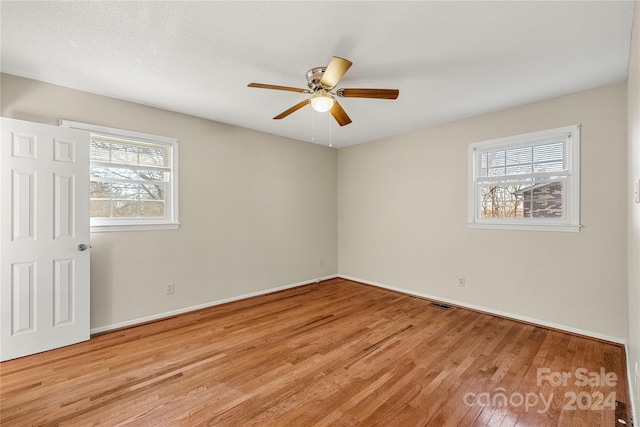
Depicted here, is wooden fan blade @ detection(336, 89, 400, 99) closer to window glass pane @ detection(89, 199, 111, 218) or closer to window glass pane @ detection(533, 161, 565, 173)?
window glass pane @ detection(533, 161, 565, 173)

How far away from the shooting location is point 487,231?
3.54m

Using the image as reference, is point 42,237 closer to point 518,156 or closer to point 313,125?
point 313,125

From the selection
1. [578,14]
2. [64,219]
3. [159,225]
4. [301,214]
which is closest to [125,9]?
[64,219]

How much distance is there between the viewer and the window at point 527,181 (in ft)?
9.73

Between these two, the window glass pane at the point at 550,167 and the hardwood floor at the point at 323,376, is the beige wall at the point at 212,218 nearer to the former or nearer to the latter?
the hardwood floor at the point at 323,376

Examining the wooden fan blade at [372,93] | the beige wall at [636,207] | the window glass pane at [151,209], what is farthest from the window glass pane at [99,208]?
the beige wall at [636,207]

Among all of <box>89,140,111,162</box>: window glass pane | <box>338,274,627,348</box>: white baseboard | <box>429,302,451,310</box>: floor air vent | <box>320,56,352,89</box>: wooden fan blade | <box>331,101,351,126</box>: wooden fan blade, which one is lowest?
<box>429,302,451,310</box>: floor air vent

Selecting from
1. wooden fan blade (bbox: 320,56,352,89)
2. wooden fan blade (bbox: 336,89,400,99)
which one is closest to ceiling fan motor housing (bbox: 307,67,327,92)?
wooden fan blade (bbox: 320,56,352,89)

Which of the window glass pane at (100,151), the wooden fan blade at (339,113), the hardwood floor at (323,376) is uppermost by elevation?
the wooden fan blade at (339,113)

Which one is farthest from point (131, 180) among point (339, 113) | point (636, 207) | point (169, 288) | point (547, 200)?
point (547, 200)

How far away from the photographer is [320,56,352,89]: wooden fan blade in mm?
1878

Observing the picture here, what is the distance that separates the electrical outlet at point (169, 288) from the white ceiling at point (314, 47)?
222 cm

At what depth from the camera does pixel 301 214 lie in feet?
16.1

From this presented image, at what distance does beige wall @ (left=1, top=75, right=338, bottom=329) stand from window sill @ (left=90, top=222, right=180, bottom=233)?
0.06 m
